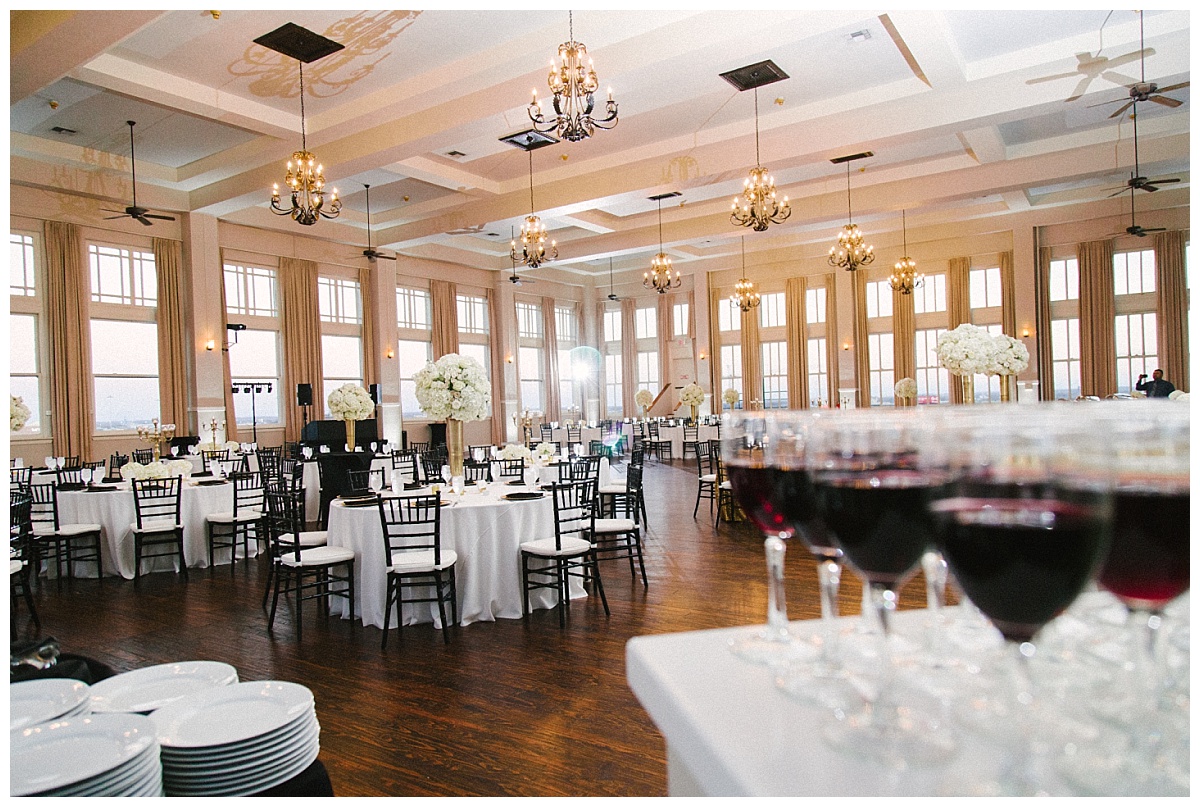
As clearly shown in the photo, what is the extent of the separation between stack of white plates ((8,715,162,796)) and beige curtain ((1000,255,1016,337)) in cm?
1865

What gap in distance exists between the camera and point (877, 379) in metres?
19.0

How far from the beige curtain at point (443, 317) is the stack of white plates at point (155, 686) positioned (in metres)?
16.7

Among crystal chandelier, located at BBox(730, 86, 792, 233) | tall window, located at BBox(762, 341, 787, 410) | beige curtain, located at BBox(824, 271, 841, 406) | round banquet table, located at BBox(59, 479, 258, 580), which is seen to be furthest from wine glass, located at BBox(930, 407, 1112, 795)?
tall window, located at BBox(762, 341, 787, 410)

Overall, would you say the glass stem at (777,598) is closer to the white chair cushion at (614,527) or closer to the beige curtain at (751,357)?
→ the white chair cushion at (614,527)

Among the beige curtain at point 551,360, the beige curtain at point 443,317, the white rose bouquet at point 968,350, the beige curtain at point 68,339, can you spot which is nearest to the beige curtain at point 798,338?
the beige curtain at point 551,360

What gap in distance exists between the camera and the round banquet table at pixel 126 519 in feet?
22.4

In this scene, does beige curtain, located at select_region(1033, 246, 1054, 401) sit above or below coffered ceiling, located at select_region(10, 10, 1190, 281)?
below

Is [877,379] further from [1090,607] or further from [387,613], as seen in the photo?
[1090,607]

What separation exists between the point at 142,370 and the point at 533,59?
386 inches

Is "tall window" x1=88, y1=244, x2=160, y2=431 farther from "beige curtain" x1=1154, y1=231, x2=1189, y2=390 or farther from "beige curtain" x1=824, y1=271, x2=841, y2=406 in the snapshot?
"beige curtain" x1=1154, y1=231, x2=1189, y2=390

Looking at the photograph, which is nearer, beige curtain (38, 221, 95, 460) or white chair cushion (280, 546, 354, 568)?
white chair cushion (280, 546, 354, 568)

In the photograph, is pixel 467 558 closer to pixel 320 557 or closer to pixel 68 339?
pixel 320 557

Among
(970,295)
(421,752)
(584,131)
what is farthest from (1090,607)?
(970,295)

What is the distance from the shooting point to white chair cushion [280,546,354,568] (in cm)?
497
